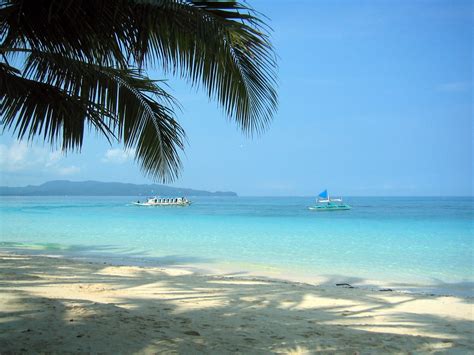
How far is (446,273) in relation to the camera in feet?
30.6

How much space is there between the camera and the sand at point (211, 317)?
265cm

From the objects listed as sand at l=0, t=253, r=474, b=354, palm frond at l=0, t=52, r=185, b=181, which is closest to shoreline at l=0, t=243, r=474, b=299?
sand at l=0, t=253, r=474, b=354

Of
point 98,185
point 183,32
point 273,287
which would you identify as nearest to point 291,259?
point 273,287

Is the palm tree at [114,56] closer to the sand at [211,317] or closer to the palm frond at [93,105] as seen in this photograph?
the palm frond at [93,105]

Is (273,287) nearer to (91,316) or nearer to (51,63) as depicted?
(91,316)

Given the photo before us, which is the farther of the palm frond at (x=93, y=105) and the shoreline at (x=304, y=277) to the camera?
the shoreline at (x=304, y=277)

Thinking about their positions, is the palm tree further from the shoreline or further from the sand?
the shoreline

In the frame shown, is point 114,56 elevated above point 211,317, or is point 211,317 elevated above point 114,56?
point 114,56

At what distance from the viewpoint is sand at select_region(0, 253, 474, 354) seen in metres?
2.65

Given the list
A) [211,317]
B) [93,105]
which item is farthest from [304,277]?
[93,105]

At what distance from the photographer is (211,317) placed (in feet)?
12.5

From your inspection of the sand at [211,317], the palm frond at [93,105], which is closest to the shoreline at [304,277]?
the sand at [211,317]

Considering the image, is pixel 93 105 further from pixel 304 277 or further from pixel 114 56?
pixel 304 277

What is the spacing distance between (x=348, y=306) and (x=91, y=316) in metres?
2.98
